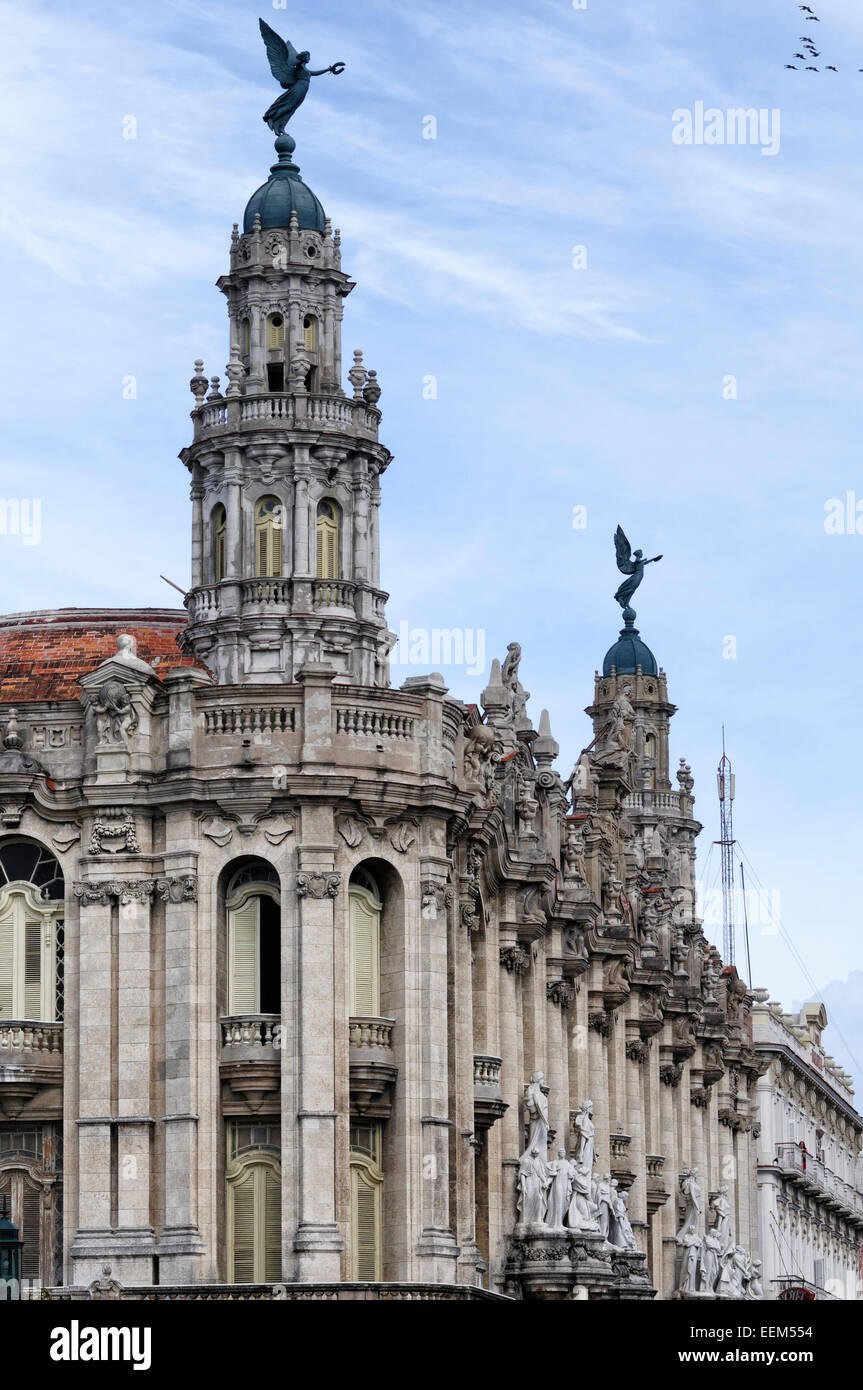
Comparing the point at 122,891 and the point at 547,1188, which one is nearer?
the point at 122,891

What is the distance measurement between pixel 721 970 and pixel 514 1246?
3905 cm

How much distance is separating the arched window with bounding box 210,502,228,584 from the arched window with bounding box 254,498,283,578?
95cm

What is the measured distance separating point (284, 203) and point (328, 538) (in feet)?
34.6

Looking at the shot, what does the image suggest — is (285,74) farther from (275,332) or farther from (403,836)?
(403,836)

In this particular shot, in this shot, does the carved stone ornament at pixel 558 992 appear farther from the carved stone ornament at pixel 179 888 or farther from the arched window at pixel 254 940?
the carved stone ornament at pixel 179 888

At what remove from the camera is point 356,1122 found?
59.0 metres

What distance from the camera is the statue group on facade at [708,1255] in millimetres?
89562

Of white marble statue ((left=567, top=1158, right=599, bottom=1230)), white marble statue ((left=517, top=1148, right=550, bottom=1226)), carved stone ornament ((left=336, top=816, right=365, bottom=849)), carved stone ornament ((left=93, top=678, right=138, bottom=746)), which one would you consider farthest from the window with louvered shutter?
white marble statue ((left=567, top=1158, right=599, bottom=1230))

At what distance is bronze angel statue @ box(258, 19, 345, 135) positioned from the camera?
8631 centimetres

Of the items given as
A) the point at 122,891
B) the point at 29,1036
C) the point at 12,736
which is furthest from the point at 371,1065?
the point at 12,736

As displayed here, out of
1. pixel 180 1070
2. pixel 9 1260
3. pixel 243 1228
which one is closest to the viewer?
pixel 9 1260

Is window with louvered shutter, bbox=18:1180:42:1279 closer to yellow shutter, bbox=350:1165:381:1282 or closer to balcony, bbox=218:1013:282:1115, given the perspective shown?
balcony, bbox=218:1013:282:1115

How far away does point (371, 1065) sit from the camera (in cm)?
5856
